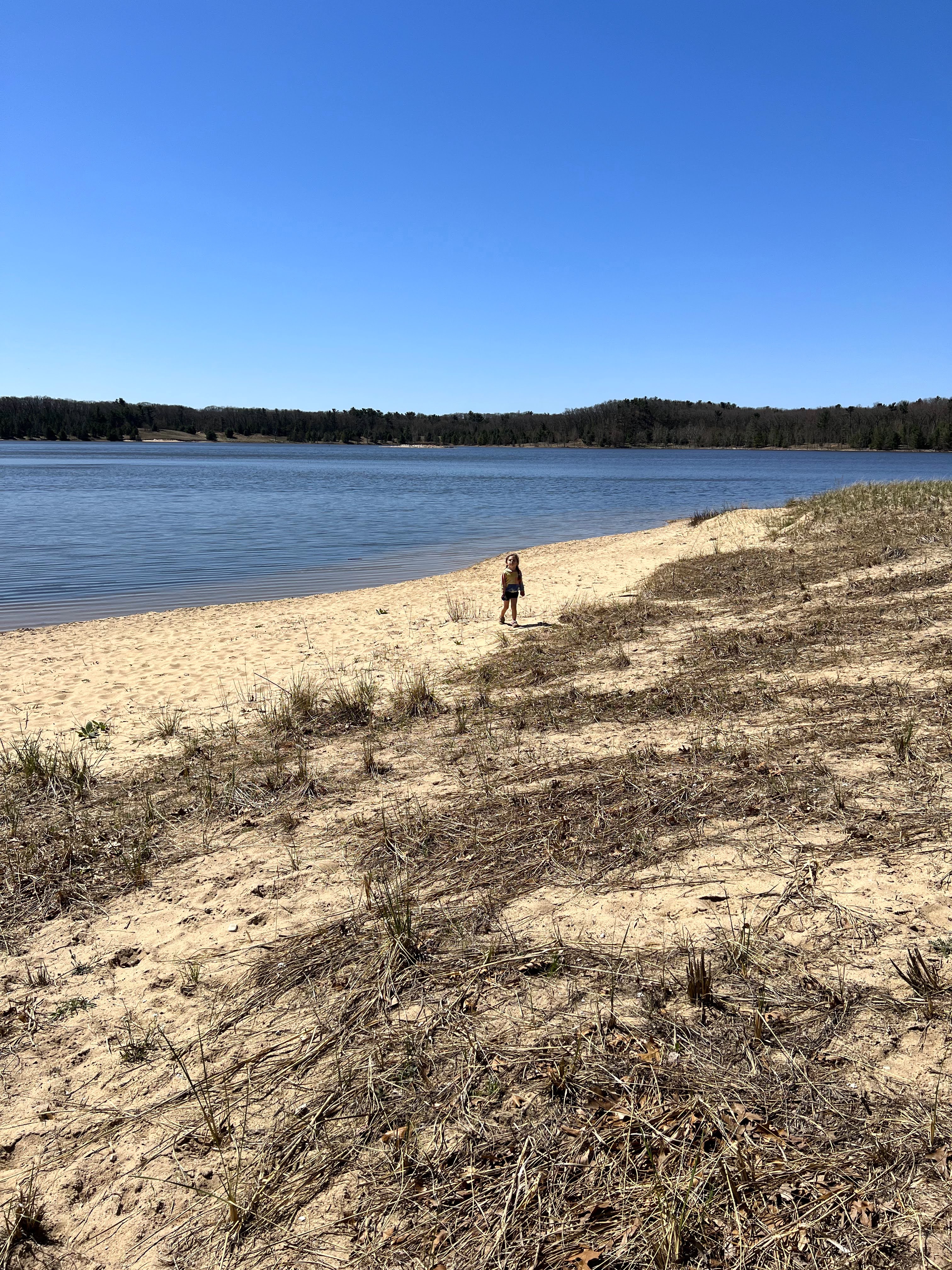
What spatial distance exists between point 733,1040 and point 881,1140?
582mm

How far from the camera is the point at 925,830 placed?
13.6 ft

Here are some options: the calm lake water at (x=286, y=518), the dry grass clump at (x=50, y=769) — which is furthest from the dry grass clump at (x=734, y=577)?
the dry grass clump at (x=50, y=769)

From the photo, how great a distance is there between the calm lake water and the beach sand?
8.17ft

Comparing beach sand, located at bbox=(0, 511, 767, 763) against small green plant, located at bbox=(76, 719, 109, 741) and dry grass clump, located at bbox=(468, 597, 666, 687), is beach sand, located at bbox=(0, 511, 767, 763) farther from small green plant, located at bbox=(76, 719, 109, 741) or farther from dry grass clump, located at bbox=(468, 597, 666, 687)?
dry grass clump, located at bbox=(468, 597, 666, 687)

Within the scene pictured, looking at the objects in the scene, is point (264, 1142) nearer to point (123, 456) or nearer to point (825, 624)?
point (825, 624)

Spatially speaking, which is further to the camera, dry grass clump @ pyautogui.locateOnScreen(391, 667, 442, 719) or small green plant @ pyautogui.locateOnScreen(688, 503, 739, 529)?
small green plant @ pyautogui.locateOnScreen(688, 503, 739, 529)

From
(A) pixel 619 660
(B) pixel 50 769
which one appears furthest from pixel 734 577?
(B) pixel 50 769

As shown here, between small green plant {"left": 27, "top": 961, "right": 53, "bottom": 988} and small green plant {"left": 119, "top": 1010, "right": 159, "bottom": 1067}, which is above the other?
small green plant {"left": 119, "top": 1010, "right": 159, "bottom": 1067}

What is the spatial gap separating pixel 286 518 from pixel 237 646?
23.6 metres

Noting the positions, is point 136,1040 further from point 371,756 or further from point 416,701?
point 416,701

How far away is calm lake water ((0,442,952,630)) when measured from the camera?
64.0ft

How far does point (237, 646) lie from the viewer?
11.9m

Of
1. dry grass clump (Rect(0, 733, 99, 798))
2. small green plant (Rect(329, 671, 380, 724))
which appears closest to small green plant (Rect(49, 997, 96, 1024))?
dry grass clump (Rect(0, 733, 99, 798))

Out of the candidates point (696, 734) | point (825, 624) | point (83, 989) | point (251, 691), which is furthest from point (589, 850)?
point (825, 624)
